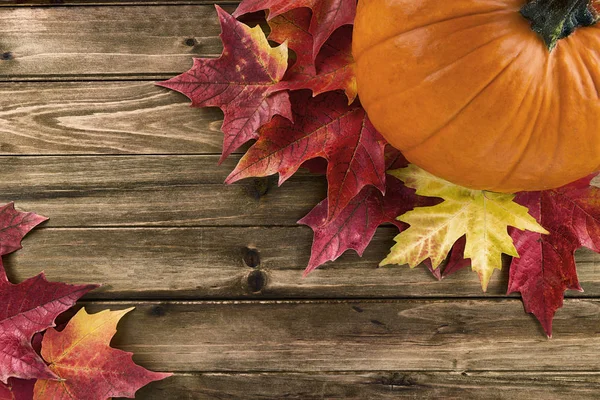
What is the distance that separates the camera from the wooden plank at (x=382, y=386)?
3.35 ft

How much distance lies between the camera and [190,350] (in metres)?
1.02

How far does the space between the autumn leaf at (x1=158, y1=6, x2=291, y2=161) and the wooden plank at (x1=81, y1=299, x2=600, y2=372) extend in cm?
34

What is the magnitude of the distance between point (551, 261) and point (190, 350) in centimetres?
70

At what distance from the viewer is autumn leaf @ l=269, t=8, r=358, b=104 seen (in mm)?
926

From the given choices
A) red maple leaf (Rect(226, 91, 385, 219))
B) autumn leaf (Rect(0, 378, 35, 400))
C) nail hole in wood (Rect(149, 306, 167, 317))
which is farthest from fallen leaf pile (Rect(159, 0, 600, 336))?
autumn leaf (Rect(0, 378, 35, 400))

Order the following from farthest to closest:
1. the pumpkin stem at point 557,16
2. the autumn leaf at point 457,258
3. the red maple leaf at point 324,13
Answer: the autumn leaf at point 457,258, the red maple leaf at point 324,13, the pumpkin stem at point 557,16

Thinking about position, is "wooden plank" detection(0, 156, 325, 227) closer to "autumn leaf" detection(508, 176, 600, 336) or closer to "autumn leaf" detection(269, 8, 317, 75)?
"autumn leaf" detection(269, 8, 317, 75)

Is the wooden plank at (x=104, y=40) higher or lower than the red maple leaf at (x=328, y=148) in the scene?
higher

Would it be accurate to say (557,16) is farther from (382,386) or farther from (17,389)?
(17,389)

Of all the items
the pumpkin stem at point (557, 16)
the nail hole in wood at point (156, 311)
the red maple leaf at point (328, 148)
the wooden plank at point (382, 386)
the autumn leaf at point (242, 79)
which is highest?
the pumpkin stem at point (557, 16)

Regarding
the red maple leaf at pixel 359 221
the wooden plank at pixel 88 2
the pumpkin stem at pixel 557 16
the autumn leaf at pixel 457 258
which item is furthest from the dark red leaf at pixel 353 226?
the wooden plank at pixel 88 2

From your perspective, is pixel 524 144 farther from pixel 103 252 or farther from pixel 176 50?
pixel 103 252

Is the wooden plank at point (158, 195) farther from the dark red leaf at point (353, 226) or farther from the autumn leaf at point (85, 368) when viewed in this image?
the autumn leaf at point (85, 368)

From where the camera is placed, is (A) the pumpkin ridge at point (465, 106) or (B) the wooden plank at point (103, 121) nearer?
(A) the pumpkin ridge at point (465, 106)
